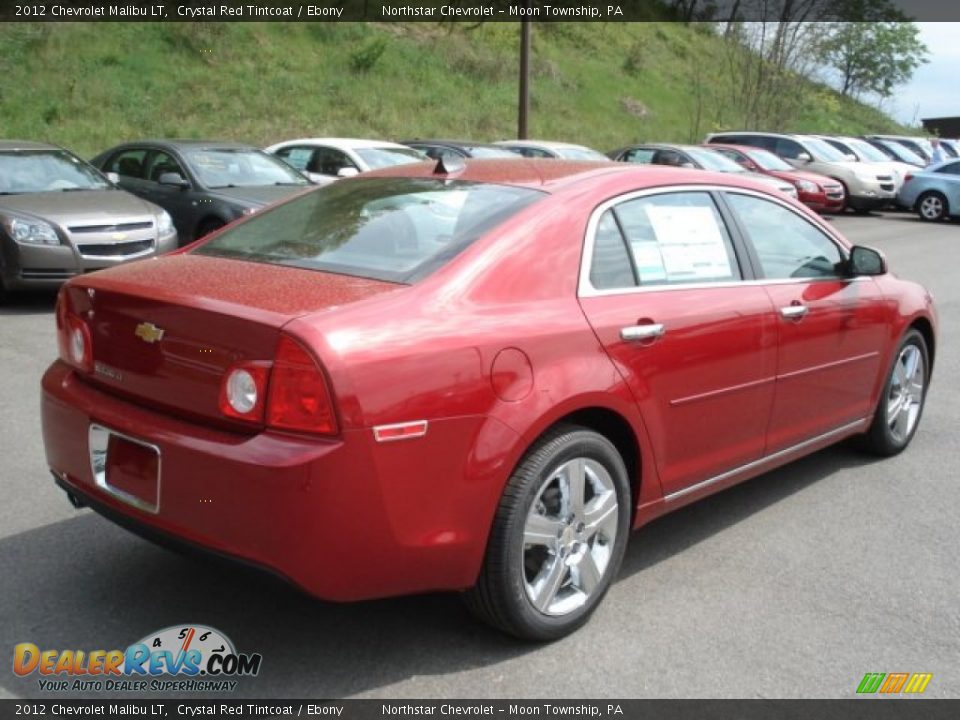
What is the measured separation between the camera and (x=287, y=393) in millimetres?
2791

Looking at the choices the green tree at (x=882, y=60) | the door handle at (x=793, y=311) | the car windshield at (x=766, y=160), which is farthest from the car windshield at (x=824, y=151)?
the green tree at (x=882, y=60)

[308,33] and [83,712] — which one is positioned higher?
[308,33]

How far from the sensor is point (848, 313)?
15.5ft

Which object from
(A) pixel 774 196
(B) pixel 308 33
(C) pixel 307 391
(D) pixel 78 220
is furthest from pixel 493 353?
(B) pixel 308 33

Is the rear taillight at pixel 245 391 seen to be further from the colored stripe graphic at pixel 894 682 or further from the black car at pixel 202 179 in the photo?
the black car at pixel 202 179

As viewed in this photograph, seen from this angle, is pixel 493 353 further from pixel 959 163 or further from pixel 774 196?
→ pixel 959 163

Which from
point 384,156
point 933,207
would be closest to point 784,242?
point 384,156

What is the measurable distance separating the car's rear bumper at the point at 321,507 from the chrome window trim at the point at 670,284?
34.1 inches

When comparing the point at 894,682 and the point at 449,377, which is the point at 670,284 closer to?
the point at 449,377

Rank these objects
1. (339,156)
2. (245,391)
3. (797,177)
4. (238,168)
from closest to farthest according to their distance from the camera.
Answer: (245,391) < (238,168) < (339,156) < (797,177)

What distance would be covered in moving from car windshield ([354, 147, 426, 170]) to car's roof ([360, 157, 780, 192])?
9.60 m

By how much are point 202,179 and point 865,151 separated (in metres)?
20.0

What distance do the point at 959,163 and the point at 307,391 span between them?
23698mm

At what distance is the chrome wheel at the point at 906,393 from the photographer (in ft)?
17.7
